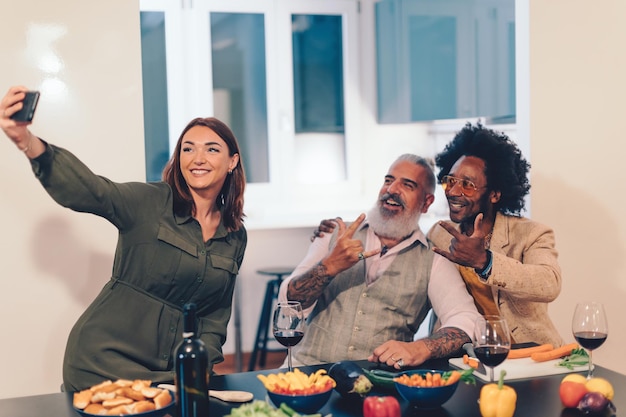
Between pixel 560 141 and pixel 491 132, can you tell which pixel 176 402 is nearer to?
pixel 491 132

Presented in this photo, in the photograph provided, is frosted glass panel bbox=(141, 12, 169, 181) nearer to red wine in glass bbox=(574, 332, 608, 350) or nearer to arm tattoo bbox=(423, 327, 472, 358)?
arm tattoo bbox=(423, 327, 472, 358)

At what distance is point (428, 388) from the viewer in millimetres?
1798

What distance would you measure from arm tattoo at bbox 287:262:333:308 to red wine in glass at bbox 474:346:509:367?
89 centimetres

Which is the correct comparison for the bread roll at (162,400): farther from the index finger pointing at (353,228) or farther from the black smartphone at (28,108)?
the index finger pointing at (353,228)

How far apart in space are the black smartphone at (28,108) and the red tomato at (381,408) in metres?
1.03

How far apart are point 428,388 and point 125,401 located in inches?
25.4

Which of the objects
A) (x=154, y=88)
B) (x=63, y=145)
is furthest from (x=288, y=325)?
(x=154, y=88)

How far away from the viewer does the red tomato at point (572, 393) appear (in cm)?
182

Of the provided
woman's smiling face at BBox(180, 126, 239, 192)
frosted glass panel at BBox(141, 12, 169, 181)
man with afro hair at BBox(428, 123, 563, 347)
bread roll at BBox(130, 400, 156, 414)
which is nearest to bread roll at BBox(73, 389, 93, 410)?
bread roll at BBox(130, 400, 156, 414)

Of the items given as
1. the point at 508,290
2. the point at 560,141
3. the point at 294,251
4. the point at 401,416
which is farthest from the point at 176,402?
the point at 294,251

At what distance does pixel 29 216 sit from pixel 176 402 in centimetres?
147

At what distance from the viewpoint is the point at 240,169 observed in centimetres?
277

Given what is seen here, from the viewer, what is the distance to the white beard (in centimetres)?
290

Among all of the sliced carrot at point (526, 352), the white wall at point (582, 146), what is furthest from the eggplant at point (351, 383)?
the white wall at point (582, 146)
